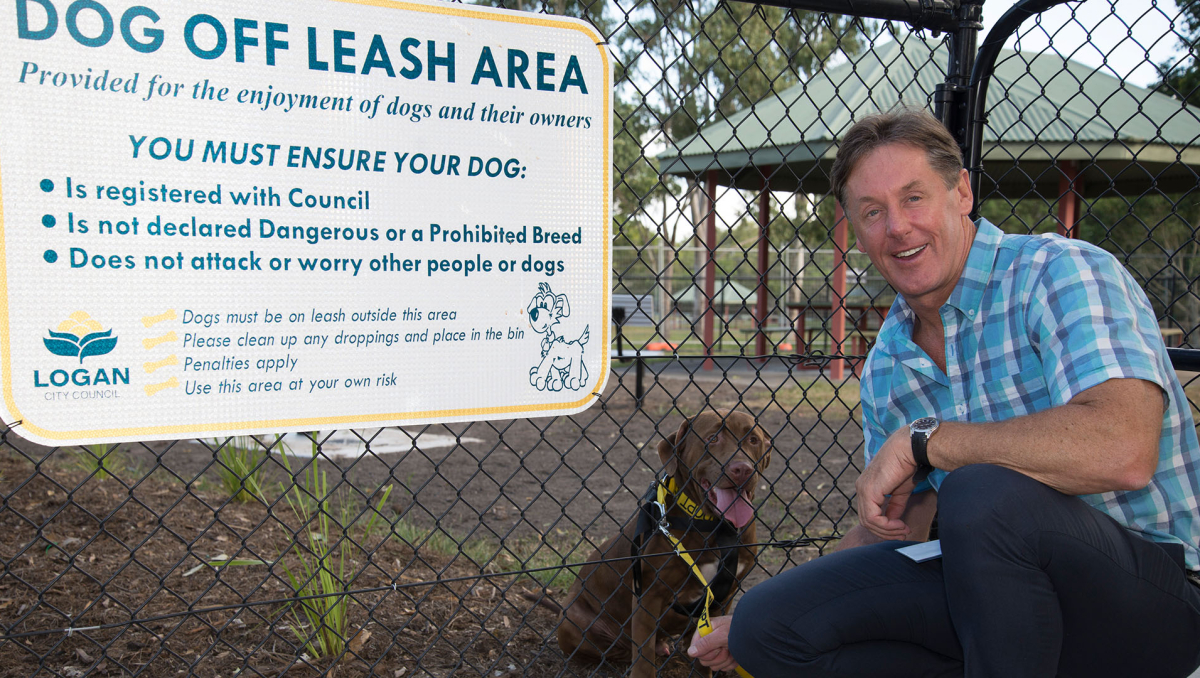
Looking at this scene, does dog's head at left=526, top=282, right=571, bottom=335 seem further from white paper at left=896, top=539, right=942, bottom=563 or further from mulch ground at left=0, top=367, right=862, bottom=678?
white paper at left=896, top=539, right=942, bottom=563

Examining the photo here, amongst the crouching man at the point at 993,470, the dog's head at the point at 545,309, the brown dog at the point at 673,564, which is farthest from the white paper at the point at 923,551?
the dog's head at the point at 545,309

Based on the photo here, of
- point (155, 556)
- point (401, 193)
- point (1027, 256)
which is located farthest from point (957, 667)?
point (155, 556)

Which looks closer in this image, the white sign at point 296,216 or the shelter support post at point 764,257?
the white sign at point 296,216

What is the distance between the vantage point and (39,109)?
1.60m

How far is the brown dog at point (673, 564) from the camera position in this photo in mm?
2686

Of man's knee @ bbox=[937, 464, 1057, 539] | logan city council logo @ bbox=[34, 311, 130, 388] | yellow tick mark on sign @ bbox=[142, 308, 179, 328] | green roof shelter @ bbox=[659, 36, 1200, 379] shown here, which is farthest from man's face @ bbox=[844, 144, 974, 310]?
green roof shelter @ bbox=[659, 36, 1200, 379]

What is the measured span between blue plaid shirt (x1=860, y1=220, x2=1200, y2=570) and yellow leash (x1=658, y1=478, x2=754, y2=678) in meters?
0.77

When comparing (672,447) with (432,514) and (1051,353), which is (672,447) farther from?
(1051,353)

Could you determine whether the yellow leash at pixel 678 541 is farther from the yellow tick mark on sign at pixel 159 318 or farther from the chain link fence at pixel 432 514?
the yellow tick mark on sign at pixel 159 318

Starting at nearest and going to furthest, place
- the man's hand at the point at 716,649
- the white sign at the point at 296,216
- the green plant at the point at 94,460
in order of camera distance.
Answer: the white sign at the point at 296,216 → the man's hand at the point at 716,649 → the green plant at the point at 94,460

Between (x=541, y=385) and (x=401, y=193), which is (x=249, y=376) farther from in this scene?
(x=541, y=385)

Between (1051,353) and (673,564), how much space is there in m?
1.38

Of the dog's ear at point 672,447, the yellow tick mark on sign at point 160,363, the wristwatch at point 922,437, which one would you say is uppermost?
the yellow tick mark on sign at point 160,363

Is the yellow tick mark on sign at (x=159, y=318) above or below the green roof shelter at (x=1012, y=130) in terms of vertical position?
below
